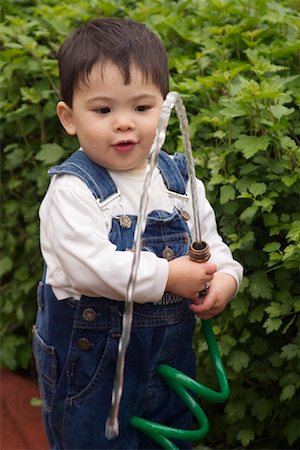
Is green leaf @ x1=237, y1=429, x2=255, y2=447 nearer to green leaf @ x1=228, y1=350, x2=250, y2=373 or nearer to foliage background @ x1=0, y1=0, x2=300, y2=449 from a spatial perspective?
foliage background @ x1=0, y1=0, x2=300, y2=449

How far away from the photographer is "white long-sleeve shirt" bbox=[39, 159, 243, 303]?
6.93 feet

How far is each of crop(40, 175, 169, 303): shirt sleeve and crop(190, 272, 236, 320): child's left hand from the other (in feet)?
0.55

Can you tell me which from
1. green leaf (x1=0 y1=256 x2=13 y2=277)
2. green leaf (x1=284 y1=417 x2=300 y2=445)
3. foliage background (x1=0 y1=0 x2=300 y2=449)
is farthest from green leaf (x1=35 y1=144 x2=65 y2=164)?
green leaf (x1=284 y1=417 x2=300 y2=445)

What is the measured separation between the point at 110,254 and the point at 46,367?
45cm

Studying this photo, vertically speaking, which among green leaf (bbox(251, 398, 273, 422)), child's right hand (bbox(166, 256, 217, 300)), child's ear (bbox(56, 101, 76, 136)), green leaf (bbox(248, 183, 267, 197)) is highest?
child's ear (bbox(56, 101, 76, 136))

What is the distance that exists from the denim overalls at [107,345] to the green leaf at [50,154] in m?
1.01

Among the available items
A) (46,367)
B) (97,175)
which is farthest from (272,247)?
(46,367)

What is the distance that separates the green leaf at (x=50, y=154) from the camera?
3.38 meters

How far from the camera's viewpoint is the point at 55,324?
7.61 ft

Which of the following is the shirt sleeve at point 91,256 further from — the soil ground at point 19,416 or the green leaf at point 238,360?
the soil ground at point 19,416

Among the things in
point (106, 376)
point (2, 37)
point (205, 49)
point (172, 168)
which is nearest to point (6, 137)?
point (2, 37)

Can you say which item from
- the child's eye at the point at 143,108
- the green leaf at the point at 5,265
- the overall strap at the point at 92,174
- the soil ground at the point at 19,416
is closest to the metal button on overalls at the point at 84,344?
the overall strap at the point at 92,174

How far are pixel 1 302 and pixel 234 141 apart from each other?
1.57 m

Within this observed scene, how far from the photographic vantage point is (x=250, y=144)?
269 cm
